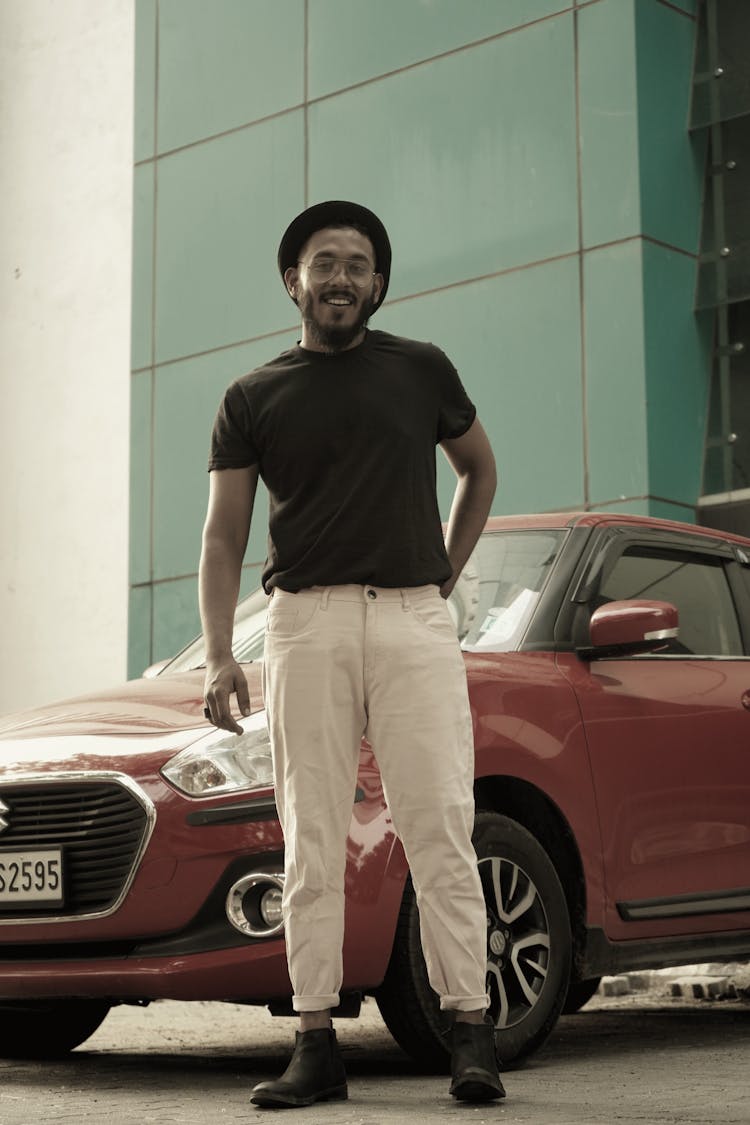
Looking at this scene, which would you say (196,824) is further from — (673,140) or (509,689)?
(673,140)

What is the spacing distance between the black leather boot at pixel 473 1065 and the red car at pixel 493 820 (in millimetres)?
473

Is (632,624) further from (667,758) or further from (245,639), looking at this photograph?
(245,639)

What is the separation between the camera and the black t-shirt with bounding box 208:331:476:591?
4.52 m

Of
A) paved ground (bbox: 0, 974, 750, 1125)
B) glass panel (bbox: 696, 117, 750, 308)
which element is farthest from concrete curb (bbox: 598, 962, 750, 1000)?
glass panel (bbox: 696, 117, 750, 308)

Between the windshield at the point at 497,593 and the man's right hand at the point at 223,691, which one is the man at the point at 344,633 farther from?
the windshield at the point at 497,593

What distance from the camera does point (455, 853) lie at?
4.45 metres

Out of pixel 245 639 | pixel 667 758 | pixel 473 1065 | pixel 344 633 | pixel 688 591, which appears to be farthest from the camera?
pixel 688 591

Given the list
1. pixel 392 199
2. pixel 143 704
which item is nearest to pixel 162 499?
pixel 392 199

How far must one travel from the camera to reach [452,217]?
1374 centimetres

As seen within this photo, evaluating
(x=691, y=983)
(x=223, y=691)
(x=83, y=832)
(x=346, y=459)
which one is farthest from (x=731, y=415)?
(x=223, y=691)

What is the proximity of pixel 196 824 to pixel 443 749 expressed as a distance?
781 mm

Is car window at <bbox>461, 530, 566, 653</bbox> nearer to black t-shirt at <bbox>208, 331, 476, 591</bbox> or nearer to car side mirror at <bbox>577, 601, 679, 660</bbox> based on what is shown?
car side mirror at <bbox>577, 601, 679, 660</bbox>

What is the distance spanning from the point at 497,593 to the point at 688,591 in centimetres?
91

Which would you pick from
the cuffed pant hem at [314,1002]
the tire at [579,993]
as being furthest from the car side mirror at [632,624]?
the tire at [579,993]
